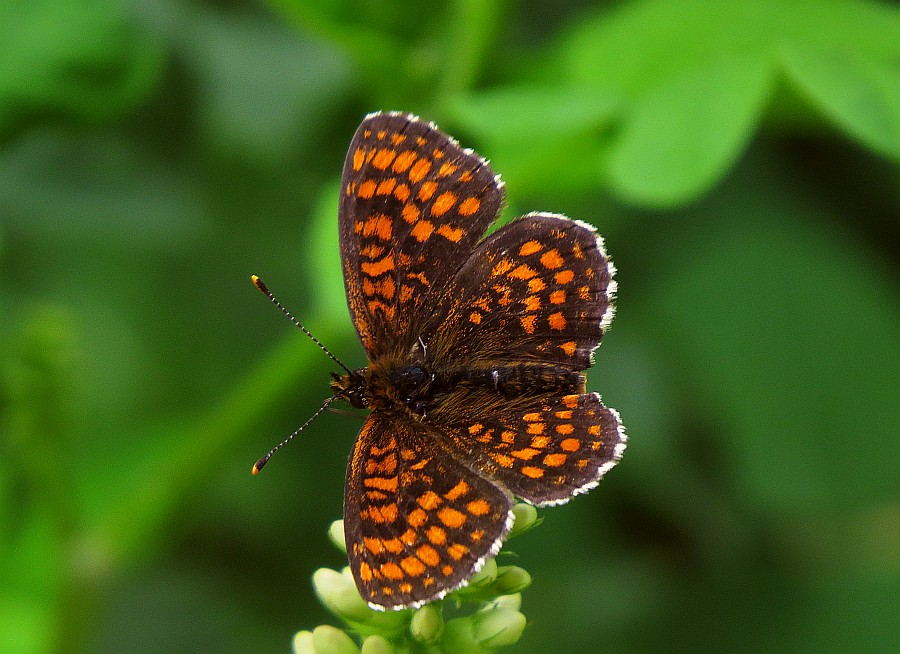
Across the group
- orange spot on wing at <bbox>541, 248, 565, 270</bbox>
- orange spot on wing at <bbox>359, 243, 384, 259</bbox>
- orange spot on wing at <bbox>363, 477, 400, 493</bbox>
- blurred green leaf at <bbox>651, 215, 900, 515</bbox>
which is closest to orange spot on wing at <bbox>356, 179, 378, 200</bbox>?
orange spot on wing at <bbox>359, 243, 384, 259</bbox>

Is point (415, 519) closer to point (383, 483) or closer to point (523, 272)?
point (383, 483)

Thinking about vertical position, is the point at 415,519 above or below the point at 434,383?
below

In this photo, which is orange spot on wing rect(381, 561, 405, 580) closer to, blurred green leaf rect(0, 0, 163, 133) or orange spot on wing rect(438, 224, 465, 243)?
orange spot on wing rect(438, 224, 465, 243)

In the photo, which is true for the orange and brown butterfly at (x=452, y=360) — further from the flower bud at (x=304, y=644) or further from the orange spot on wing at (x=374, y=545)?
the flower bud at (x=304, y=644)

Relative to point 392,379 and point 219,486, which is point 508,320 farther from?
point 219,486

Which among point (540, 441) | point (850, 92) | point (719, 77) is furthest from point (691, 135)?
point (540, 441)

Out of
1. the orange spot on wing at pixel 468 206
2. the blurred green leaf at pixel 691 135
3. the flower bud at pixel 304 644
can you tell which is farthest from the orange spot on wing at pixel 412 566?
the blurred green leaf at pixel 691 135
